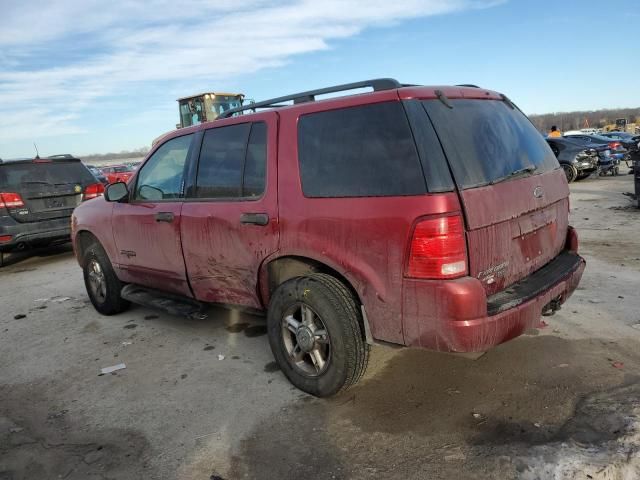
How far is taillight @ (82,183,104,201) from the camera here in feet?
28.8

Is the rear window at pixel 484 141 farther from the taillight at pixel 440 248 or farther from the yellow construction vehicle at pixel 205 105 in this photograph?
the yellow construction vehicle at pixel 205 105

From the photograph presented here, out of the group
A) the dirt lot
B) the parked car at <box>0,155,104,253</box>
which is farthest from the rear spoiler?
the dirt lot

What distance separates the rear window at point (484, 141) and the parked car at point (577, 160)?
47.2ft

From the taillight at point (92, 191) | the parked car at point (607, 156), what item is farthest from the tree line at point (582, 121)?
the taillight at point (92, 191)

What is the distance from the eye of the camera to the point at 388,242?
2.78 metres

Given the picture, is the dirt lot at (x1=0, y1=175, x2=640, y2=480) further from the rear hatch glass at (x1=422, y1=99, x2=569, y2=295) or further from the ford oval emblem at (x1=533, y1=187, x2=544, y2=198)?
the ford oval emblem at (x1=533, y1=187, x2=544, y2=198)

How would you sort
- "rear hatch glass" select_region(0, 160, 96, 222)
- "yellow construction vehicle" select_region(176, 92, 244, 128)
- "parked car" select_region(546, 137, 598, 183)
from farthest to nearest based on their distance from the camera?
"yellow construction vehicle" select_region(176, 92, 244, 128), "parked car" select_region(546, 137, 598, 183), "rear hatch glass" select_region(0, 160, 96, 222)

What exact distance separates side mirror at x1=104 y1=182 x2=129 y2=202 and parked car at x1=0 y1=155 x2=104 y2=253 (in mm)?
4200

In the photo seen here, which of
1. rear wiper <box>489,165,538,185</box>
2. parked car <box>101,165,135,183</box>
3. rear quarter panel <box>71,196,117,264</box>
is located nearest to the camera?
rear wiper <box>489,165,538,185</box>

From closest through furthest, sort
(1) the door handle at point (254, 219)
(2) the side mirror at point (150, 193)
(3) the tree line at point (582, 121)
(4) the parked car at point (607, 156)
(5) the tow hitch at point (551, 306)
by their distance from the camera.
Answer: (5) the tow hitch at point (551, 306)
(1) the door handle at point (254, 219)
(2) the side mirror at point (150, 193)
(4) the parked car at point (607, 156)
(3) the tree line at point (582, 121)

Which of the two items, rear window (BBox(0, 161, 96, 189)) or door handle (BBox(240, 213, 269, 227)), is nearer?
door handle (BBox(240, 213, 269, 227))

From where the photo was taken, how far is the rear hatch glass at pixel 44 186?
8.06 metres

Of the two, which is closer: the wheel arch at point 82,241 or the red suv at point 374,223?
the red suv at point 374,223

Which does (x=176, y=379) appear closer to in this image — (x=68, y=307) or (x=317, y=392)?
(x=317, y=392)
